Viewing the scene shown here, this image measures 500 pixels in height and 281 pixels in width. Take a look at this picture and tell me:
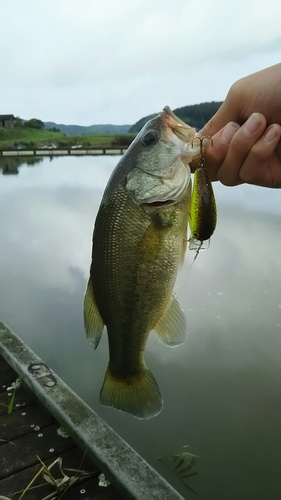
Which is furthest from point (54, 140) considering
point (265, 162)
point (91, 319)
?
point (91, 319)

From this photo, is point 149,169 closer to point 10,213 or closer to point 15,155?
point 10,213

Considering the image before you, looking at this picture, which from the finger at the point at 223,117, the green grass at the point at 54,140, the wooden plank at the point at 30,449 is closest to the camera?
the finger at the point at 223,117

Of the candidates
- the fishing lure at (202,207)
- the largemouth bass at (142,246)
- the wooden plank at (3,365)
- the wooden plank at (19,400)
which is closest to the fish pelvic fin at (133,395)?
the largemouth bass at (142,246)

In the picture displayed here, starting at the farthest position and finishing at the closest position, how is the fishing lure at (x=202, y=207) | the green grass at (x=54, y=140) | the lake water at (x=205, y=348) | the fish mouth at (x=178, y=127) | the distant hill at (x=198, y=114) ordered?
1. the green grass at (x=54, y=140)
2. the lake water at (x=205, y=348)
3. the distant hill at (x=198, y=114)
4. the fish mouth at (x=178, y=127)
5. the fishing lure at (x=202, y=207)

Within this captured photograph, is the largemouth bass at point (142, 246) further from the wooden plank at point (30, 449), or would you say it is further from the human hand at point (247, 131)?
the wooden plank at point (30, 449)

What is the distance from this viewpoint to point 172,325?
61.4 inches

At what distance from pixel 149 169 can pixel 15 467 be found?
2.19 meters

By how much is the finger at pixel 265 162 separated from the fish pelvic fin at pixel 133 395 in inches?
38.3

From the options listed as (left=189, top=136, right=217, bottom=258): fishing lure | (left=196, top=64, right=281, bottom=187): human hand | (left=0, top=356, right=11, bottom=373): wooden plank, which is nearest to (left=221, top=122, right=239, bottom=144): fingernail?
(left=196, top=64, right=281, bottom=187): human hand

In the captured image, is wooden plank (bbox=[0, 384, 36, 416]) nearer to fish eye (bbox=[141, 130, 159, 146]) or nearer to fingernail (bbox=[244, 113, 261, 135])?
fish eye (bbox=[141, 130, 159, 146])

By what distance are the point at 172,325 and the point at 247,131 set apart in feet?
2.64

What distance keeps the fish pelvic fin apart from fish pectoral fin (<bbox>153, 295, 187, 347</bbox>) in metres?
0.20

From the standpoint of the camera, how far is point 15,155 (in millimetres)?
44062

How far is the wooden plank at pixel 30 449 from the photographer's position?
Answer: 8.44ft
